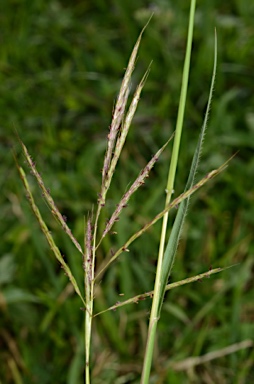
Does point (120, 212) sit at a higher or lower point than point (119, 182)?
higher

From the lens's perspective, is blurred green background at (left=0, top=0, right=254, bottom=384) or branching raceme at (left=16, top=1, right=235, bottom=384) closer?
branching raceme at (left=16, top=1, right=235, bottom=384)

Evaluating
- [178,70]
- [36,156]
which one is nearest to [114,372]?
[36,156]

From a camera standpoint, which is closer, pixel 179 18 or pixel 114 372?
pixel 114 372

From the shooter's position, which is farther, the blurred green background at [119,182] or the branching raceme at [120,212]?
the blurred green background at [119,182]

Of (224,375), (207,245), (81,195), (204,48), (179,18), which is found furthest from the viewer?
(179,18)

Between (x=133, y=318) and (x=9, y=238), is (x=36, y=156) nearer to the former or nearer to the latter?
(x=9, y=238)

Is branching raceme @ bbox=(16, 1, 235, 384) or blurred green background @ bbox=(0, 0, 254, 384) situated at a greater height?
branching raceme @ bbox=(16, 1, 235, 384)

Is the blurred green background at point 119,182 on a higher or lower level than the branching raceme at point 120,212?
lower

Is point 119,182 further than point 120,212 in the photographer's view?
Yes
